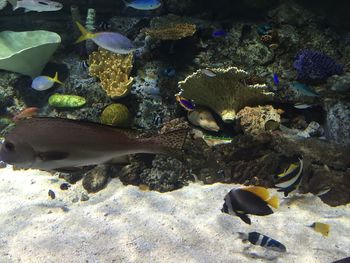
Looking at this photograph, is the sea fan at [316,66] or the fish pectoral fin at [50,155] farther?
the sea fan at [316,66]

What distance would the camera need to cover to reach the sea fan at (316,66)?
23.0 feet

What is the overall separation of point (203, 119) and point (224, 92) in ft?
2.24

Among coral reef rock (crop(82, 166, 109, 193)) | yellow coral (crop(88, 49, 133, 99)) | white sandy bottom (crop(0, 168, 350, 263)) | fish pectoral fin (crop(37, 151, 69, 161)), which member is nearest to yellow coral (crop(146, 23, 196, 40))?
yellow coral (crop(88, 49, 133, 99))

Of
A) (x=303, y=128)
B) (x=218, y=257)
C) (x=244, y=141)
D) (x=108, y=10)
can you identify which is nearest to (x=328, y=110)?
(x=303, y=128)

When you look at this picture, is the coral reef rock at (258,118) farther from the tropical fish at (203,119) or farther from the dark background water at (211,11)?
the dark background water at (211,11)

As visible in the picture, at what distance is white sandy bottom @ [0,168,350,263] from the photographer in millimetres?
3346

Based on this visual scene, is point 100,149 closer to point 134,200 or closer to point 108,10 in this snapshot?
point 134,200

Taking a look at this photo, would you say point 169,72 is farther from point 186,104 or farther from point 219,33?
point 219,33

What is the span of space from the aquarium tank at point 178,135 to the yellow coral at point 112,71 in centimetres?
3

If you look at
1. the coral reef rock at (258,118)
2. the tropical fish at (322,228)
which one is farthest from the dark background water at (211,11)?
the tropical fish at (322,228)

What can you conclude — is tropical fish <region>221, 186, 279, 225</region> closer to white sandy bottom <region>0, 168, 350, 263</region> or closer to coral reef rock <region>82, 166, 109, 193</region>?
white sandy bottom <region>0, 168, 350, 263</region>

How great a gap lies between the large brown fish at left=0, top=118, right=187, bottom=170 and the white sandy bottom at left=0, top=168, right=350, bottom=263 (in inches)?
57.0

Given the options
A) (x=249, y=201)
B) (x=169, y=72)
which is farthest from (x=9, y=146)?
(x=169, y=72)

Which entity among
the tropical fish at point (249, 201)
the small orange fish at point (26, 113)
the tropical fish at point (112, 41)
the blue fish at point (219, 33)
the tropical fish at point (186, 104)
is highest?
the tropical fish at point (112, 41)
